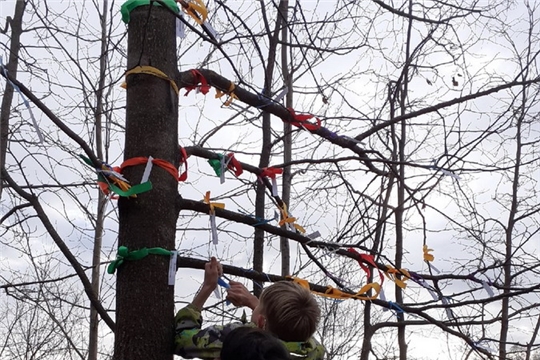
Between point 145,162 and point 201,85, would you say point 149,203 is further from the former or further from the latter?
point 201,85

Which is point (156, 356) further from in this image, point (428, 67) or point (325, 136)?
point (428, 67)

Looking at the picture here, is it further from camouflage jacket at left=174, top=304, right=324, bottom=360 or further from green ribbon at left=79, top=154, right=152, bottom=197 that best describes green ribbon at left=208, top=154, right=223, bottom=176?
camouflage jacket at left=174, top=304, right=324, bottom=360

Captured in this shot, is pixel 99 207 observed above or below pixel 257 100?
above

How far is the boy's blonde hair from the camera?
2.24 m

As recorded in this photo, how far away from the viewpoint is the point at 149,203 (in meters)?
2.29

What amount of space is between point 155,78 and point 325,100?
145 centimetres

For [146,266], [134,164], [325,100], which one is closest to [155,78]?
[134,164]

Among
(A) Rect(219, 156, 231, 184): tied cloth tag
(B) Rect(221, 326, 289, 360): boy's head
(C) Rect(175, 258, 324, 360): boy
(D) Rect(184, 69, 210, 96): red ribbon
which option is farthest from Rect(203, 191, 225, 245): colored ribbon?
(B) Rect(221, 326, 289, 360): boy's head

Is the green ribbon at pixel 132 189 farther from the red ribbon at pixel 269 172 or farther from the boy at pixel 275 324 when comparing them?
the red ribbon at pixel 269 172

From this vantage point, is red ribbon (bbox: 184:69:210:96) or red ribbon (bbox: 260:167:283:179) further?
red ribbon (bbox: 260:167:283:179)

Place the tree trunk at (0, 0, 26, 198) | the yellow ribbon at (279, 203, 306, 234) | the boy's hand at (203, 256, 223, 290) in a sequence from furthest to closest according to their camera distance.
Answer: the tree trunk at (0, 0, 26, 198), the yellow ribbon at (279, 203, 306, 234), the boy's hand at (203, 256, 223, 290)

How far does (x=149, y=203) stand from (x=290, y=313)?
0.60m

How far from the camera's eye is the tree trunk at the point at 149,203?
215 centimetres

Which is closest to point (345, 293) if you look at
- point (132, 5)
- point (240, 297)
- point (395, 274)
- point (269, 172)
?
point (395, 274)
